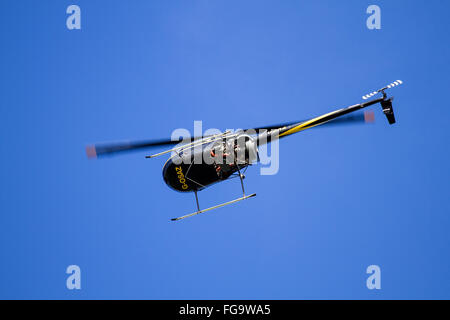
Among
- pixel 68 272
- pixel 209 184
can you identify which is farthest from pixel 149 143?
pixel 68 272

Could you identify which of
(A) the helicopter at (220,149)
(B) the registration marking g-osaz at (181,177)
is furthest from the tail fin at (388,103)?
(B) the registration marking g-osaz at (181,177)

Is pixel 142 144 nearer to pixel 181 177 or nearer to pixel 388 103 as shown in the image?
pixel 181 177

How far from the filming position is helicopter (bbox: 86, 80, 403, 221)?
1249 cm

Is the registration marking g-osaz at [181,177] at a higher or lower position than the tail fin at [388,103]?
lower

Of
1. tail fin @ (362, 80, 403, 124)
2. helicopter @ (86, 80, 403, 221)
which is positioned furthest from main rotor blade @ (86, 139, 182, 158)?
tail fin @ (362, 80, 403, 124)

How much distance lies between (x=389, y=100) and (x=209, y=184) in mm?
7950

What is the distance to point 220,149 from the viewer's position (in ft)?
45.4

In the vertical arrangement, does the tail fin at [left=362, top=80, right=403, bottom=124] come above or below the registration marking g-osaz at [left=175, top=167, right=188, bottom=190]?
above

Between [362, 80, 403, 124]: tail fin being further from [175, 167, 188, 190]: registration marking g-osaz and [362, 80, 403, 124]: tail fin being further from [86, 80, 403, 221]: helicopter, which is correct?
[175, 167, 188, 190]: registration marking g-osaz

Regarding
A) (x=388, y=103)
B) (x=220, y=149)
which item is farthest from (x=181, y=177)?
(x=388, y=103)

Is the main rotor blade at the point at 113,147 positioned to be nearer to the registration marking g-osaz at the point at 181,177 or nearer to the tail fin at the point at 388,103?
the registration marking g-osaz at the point at 181,177

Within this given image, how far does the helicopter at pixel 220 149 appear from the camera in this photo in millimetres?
12492
